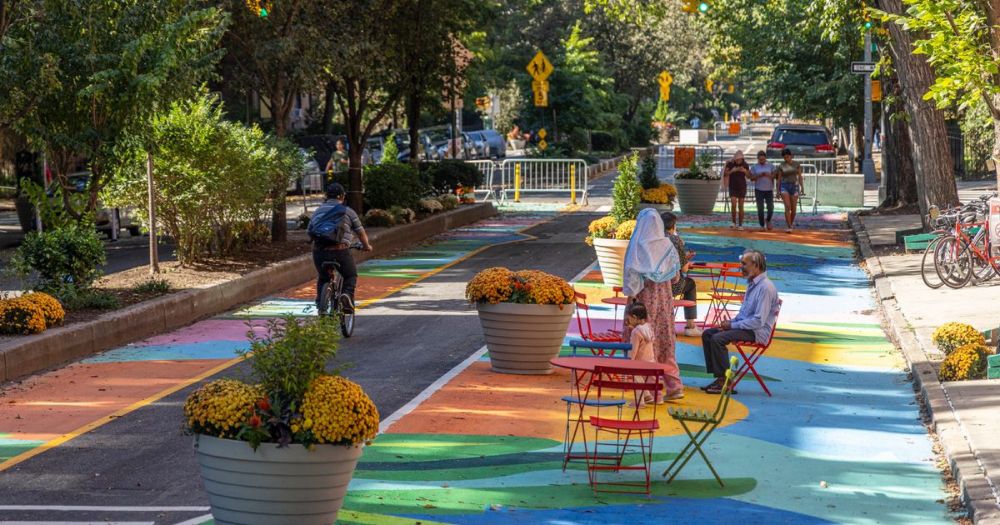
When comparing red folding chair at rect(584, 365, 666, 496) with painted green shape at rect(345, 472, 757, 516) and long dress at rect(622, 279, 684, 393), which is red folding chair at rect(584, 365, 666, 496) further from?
long dress at rect(622, 279, 684, 393)

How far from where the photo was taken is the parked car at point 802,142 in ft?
152

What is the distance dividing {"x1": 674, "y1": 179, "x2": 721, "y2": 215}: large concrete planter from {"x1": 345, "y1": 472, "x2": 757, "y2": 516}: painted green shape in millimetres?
24362

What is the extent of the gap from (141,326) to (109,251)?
34.7 feet

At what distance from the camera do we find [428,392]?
12.8 metres

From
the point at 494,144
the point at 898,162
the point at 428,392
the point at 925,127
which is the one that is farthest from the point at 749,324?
the point at 494,144

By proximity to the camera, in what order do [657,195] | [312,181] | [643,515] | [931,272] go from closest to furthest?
[643,515] < [931,272] < [657,195] < [312,181]

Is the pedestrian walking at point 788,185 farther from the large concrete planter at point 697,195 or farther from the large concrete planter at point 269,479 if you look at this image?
the large concrete planter at point 269,479

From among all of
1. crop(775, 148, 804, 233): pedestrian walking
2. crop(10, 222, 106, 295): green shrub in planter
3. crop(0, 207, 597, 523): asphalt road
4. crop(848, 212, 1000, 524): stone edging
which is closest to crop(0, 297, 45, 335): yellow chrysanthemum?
crop(10, 222, 106, 295): green shrub in planter

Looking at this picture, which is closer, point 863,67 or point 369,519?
point 369,519

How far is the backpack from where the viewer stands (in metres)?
15.7

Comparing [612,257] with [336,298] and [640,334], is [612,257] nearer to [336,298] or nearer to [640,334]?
[336,298]

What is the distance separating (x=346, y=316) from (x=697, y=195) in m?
19.2

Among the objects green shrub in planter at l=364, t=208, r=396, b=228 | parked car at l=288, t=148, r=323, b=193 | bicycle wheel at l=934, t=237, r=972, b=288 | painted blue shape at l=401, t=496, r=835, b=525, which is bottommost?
painted blue shape at l=401, t=496, r=835, b=525

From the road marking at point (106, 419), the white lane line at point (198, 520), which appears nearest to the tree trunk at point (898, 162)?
the road marking at point (106, 419)
